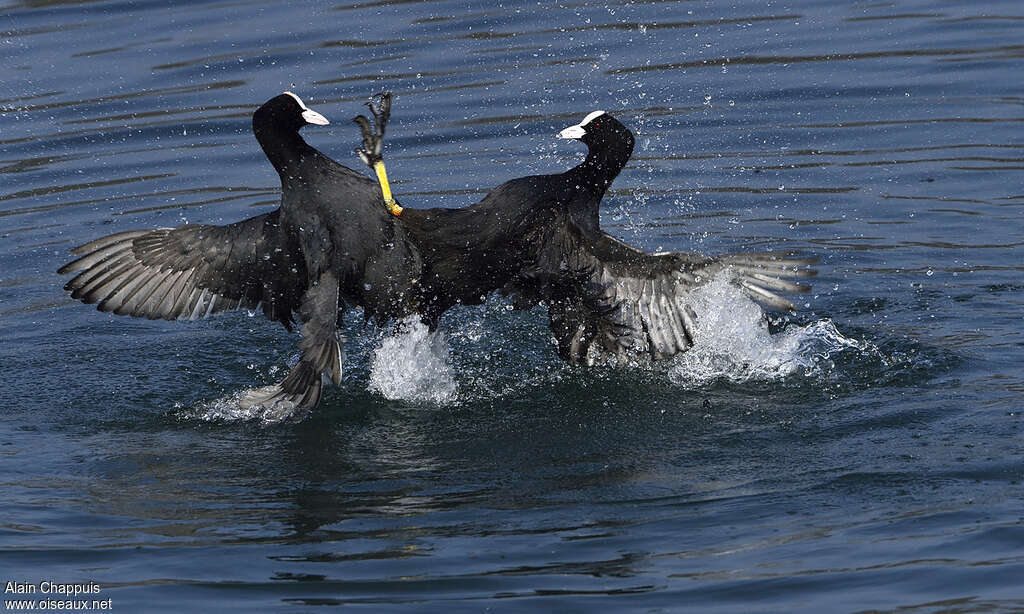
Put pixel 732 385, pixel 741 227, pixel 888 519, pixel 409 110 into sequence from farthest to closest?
pixel 409 110 < pixel 741 227 < pixel 732 385 < pixel 888 519

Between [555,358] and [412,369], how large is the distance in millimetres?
684

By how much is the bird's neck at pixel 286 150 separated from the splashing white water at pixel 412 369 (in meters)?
0.81

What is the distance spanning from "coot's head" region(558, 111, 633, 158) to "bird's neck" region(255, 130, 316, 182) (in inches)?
47.4

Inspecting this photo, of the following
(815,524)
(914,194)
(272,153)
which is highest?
(272,153)

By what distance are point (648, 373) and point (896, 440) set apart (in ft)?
4.11

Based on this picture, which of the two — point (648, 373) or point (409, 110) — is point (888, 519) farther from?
point (409, 110)

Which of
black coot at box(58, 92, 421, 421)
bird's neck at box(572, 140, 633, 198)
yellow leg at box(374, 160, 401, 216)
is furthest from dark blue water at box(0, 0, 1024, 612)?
bird's neck at box(572, 140, 633, 198)

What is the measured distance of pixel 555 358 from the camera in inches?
252

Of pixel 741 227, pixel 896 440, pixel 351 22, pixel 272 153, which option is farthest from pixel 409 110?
pixel 896 440

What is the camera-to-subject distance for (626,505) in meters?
4.79

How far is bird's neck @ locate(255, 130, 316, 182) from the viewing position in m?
5.89

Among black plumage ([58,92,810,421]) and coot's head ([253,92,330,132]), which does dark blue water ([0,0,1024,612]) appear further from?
coot's head ([253,92,330,132])

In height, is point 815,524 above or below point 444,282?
below

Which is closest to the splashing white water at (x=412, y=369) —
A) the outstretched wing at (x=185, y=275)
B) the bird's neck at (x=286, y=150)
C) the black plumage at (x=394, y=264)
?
the black plumage at (x=394, y=264)
